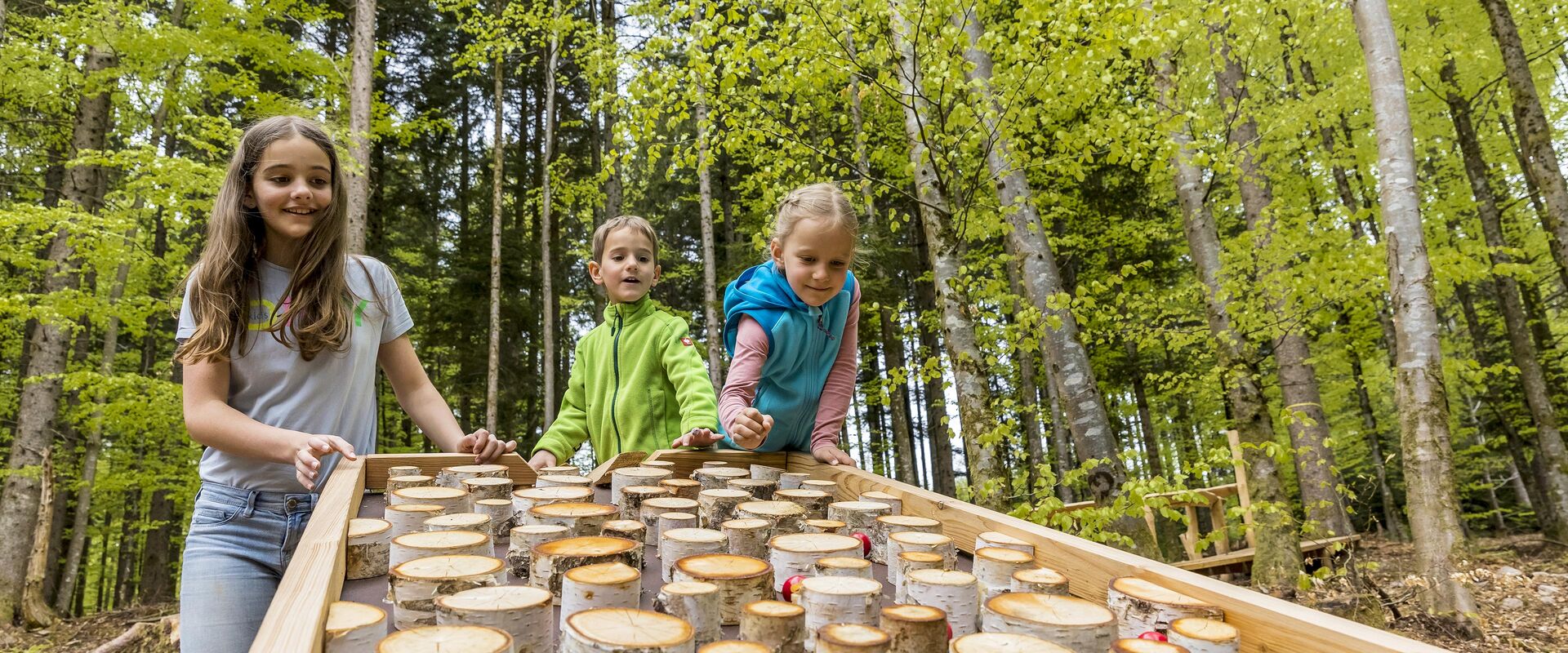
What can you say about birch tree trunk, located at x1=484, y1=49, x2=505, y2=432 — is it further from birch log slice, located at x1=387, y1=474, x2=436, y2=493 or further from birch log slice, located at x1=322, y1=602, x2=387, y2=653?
birch log slice, located at x1=322, y1=602, x2=387, y2=653

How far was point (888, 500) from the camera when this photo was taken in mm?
1567

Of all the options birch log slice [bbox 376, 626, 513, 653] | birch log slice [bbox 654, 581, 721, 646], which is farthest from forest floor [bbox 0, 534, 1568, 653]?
birch log slice [bbox 376, 626, 513, 653]

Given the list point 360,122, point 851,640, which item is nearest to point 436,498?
point 851,640

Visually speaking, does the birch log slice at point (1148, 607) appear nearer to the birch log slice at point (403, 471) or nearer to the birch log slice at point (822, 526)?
the birch log slice at point (822, 526)

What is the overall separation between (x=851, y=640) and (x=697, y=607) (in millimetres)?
208

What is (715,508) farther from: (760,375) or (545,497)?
(760,375)

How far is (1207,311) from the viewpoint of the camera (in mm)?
5586

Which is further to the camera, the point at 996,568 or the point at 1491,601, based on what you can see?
the point at 1491,601

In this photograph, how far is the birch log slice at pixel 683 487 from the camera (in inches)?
63.5

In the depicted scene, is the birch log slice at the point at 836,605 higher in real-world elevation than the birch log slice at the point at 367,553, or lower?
lower

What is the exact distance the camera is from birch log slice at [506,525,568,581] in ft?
3.76

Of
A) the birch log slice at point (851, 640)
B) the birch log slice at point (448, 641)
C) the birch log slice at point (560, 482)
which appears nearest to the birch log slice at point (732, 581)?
the birch log slice at point (851, 640)

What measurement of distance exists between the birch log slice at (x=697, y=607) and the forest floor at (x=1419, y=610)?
4101 mm

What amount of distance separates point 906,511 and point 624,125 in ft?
12.2
